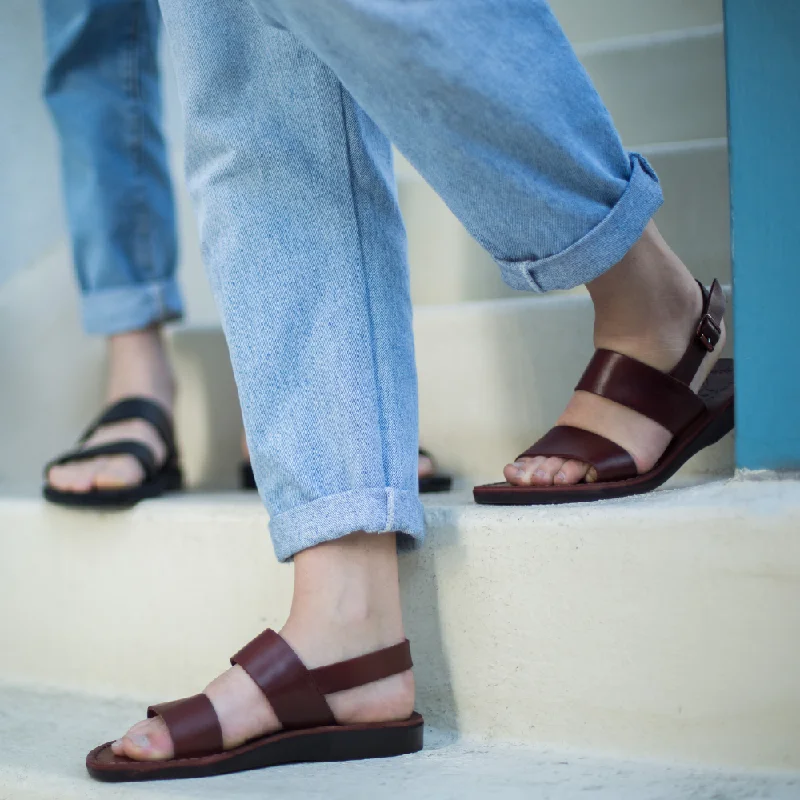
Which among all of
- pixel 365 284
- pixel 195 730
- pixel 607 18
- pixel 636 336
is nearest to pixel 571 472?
pixel 636 336

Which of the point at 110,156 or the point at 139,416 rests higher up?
the point at 110,156

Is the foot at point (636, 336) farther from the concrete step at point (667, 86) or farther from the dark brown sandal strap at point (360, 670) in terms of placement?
the concrete step at point (667, 86)

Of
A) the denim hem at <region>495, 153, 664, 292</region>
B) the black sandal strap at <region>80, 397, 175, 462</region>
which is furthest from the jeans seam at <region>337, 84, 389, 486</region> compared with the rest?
the black sandal strap at <region>80, 397, 175, 462</region>

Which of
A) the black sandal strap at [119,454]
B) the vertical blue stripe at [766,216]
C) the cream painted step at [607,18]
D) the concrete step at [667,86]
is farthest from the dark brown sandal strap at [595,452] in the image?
the cream painted step at [607,18]

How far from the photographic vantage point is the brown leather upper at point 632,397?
68 cm

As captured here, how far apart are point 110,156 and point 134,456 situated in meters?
0.39

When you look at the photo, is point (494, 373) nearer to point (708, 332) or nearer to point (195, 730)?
point (708, 332)

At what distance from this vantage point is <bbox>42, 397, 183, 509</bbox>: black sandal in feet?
2.77

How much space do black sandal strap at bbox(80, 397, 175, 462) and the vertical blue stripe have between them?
25.8 inches

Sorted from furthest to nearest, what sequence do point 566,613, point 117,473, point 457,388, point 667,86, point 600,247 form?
point 667,86
point 457,388
point 117,473
point 566,613
point 600,247

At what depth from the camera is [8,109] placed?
1474mm

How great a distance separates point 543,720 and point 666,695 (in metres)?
0.10

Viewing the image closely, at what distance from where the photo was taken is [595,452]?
2.23 feet

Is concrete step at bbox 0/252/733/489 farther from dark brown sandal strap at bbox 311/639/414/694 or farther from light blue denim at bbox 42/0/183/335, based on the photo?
dark brown sandal strap at bbox 311/639/414/694
